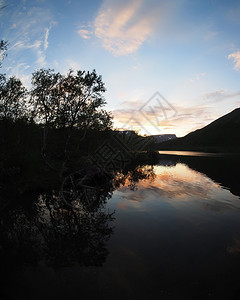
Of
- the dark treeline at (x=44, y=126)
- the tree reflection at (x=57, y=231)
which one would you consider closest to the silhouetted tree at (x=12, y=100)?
the dark treeline at (x=44, y=126)

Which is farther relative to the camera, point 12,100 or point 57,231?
point 12,100

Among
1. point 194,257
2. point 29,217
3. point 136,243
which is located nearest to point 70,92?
point 29,217

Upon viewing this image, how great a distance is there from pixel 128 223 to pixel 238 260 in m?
7.27

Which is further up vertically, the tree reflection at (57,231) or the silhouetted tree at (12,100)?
the silhouetted tree at (12,100)

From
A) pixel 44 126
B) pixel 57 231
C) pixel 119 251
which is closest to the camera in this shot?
pixel 119 251

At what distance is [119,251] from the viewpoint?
9211 millimetres

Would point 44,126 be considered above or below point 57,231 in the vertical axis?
above

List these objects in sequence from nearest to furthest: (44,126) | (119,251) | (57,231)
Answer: (119,251) → (57,231) → (44,126)

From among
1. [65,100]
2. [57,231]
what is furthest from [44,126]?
[57,231]

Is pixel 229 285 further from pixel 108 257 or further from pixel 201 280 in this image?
pixel 108 257

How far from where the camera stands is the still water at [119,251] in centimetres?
656

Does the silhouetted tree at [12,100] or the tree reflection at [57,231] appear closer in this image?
the tree reflection at [57,231]

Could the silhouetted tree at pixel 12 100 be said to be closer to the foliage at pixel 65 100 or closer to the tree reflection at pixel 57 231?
the foliage at pixel 65 100

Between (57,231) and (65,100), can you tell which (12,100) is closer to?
(65,100)
